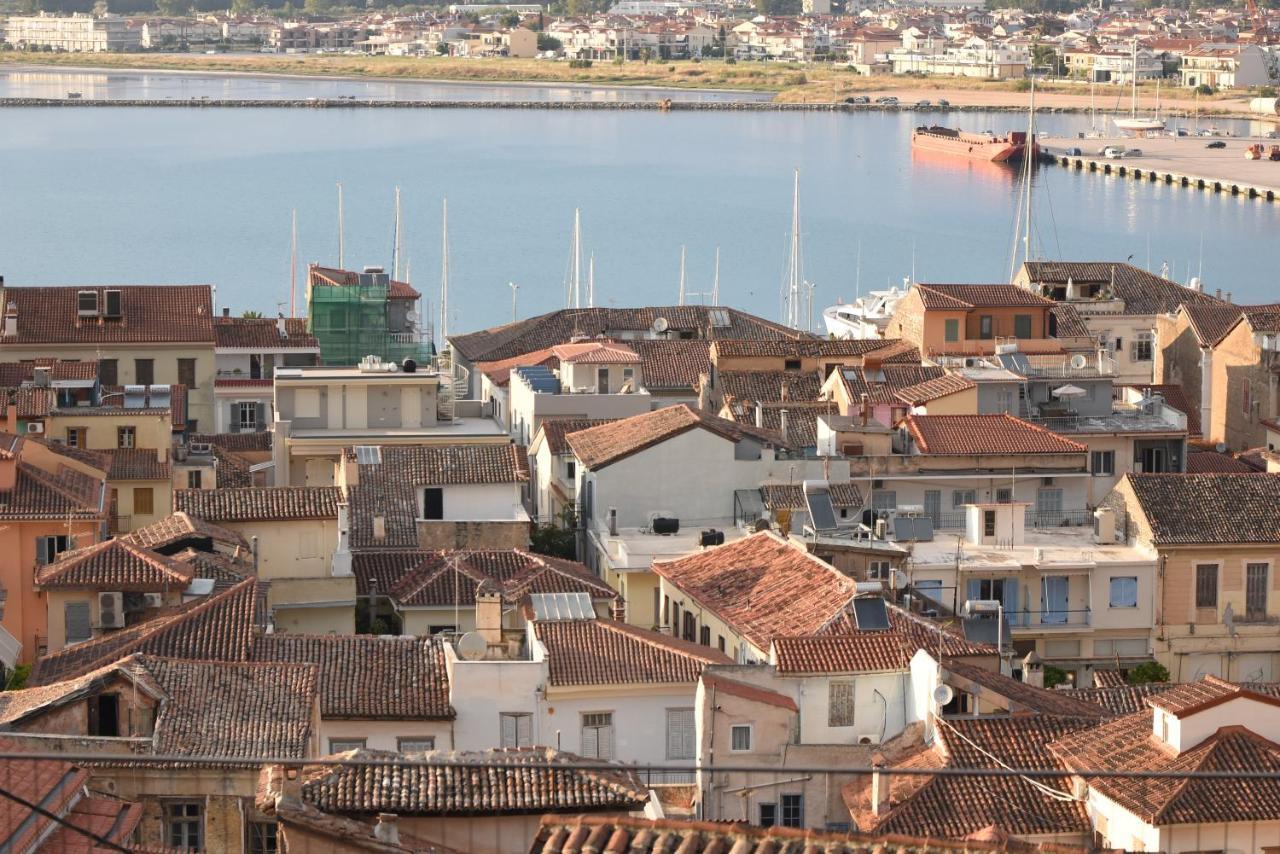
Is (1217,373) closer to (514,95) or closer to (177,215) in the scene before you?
(177,215)

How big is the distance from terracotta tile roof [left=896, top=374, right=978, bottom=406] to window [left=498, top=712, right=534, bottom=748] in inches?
432

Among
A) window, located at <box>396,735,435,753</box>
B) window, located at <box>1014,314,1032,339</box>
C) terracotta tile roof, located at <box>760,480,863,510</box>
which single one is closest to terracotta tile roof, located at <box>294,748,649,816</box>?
window, located at <box>396,735,435,753</box>

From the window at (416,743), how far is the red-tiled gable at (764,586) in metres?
2.36

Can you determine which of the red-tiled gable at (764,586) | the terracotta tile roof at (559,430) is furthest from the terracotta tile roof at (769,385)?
the red-tiled gable at (764,586)

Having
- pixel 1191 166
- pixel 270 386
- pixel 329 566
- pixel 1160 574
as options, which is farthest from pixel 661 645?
pixel 1191 166

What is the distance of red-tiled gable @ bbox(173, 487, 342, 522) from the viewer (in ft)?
62.0

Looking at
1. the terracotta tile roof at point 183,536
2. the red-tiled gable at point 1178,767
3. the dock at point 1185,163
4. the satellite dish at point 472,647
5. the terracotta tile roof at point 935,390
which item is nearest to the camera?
the red-tiled gable at point 1178,767

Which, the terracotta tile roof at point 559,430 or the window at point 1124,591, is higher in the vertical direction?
the terracotta tile roof at point 559,430

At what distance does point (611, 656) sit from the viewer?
49.4 ft

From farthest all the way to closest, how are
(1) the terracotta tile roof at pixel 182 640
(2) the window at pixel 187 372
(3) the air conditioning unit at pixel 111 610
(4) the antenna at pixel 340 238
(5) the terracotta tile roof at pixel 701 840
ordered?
(4) the antenna at pixel 340 238
(2) the window at pixel 187 372
(3) the air conditioning unit at pixel 111 610
(1) the terracotta tile roof at pixel 182 640
(5) the terracotta tile roof at pixel 701 840

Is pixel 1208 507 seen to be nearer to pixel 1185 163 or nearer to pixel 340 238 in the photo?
pixel 340 238

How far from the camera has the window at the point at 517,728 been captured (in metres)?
14.4

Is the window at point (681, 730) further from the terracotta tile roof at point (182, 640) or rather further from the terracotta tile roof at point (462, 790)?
the terracotta tile roof at point (462, 790)

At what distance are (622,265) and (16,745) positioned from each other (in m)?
55.4
